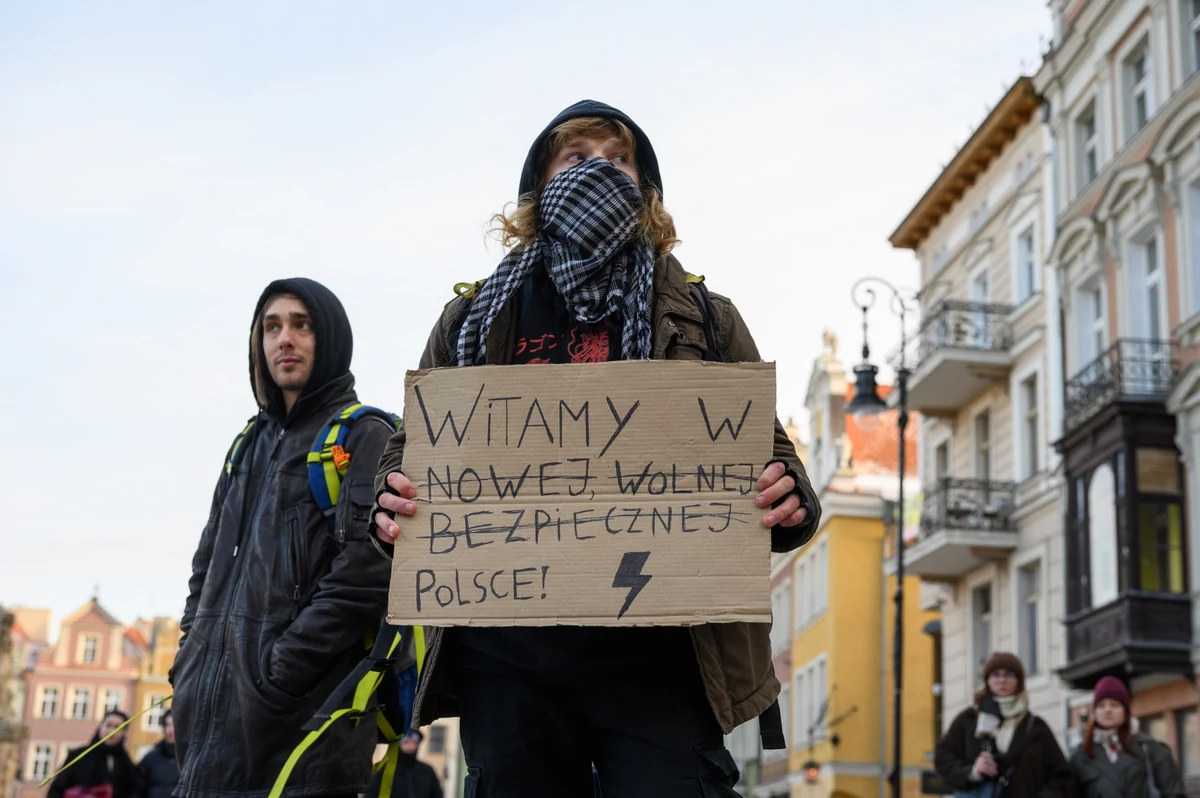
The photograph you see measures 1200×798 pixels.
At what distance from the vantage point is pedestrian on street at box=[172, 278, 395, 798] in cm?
484

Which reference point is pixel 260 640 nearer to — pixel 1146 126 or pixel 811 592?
pixel 1146 126

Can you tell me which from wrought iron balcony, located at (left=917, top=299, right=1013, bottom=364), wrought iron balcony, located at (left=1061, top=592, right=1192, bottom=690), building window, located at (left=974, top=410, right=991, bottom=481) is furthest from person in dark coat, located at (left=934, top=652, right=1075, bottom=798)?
building window, located at (left=974, top=410, right=991, bottom=481)

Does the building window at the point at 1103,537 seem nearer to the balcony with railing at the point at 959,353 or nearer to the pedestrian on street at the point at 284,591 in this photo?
the balcony with railing at the point at 959,353

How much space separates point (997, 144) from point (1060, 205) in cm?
386

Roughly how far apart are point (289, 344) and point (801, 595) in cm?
4819

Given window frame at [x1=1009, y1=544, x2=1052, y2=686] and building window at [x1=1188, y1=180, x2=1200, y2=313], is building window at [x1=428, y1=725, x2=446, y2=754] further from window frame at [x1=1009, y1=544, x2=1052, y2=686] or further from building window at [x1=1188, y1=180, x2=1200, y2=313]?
building window at [x1=1188, y1=180, x2=1200, y2=313]

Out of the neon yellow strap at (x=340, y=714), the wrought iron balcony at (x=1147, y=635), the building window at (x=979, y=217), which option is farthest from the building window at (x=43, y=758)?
the neon yellow strap at (x=340, y=714)

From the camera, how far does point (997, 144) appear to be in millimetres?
32344

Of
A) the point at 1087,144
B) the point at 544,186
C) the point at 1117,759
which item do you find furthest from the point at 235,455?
the point at 1087,144

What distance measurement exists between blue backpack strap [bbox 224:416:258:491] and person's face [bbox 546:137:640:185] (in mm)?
2053

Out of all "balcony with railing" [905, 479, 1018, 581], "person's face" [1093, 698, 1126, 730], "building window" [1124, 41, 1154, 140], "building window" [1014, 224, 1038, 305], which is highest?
"building window" [1124, 41, 1154, 140]

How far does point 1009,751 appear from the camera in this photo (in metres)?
9.63

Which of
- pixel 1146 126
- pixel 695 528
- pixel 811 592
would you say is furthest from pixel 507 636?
pixel 811 592

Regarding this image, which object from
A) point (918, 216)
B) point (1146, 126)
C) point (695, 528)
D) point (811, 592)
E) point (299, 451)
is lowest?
point (695, 528)
